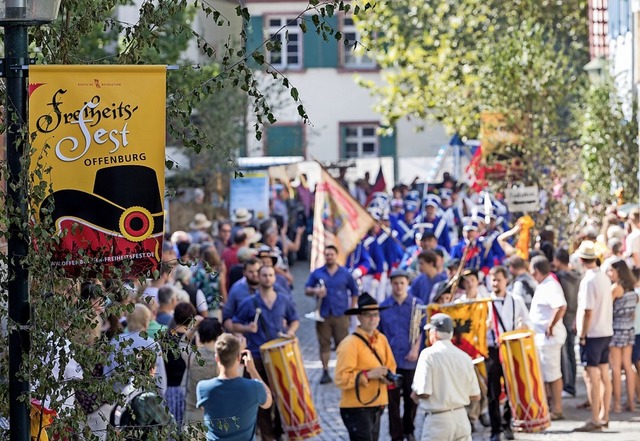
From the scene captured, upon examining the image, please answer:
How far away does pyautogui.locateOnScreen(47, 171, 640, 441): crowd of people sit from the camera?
10.2 m

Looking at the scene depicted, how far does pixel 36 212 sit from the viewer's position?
19.0 feet

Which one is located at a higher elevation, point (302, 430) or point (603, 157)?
point (603, 157)

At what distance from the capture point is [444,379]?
10.6 m

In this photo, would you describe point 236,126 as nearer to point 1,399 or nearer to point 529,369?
point 529,369

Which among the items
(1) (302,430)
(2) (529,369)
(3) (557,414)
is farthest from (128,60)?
(3) (557,414)

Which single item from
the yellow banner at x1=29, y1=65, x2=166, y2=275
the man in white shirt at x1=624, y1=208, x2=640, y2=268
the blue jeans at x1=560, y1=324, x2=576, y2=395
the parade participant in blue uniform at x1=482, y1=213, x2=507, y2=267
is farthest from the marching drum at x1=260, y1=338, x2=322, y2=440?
the parade participant in blue uniform at x1=482, y1=213, x2=507, y2=267

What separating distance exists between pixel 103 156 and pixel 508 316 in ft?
27.4

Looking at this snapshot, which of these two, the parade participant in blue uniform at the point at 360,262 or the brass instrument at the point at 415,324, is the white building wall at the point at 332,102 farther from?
the brass instrument at the point at 415,324

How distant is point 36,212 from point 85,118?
417 millimetres

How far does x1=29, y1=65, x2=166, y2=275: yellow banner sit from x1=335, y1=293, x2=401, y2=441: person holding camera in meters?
5.86

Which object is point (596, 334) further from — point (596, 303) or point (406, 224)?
point (406, 224)

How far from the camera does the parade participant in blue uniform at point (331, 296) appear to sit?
17594 mm

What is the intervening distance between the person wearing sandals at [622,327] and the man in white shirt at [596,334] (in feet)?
0.87

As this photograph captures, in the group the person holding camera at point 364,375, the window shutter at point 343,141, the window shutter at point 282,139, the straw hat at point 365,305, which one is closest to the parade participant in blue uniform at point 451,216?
the straw hat at point 365,305
